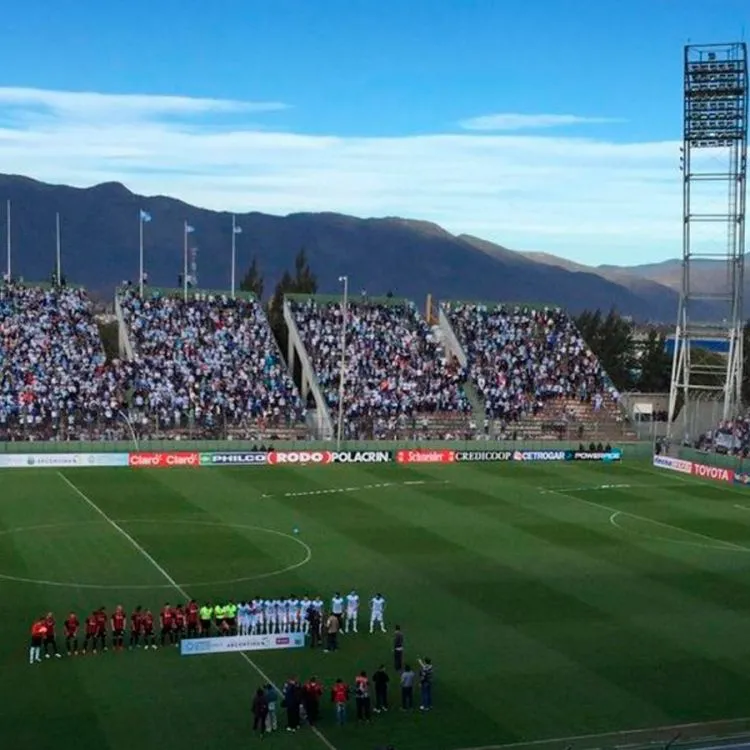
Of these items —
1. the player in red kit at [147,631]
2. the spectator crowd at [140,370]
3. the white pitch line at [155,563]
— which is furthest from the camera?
the spectator crowd at [140,370]

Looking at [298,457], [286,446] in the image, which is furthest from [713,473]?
[286,446]

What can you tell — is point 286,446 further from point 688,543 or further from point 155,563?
point 155,563

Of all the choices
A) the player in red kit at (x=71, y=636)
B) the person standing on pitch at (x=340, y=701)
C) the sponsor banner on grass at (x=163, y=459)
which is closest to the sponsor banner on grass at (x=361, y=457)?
the sponsor banner on grass at (x=163, y=459)

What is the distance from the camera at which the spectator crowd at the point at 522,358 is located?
6881 cm

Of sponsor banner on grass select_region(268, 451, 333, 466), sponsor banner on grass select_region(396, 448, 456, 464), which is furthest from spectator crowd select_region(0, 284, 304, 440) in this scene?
sponsor banner on grass select_region(396, 448, 456, 464)

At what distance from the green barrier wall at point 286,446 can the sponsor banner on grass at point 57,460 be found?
29.1 inches

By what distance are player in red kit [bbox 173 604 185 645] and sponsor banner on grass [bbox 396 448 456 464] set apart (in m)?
33.1

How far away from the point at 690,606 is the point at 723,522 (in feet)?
44.9

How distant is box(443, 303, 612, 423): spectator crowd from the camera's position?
68.8 m

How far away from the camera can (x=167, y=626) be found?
2614cm

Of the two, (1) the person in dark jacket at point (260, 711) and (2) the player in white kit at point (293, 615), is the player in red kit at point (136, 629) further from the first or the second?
(1) the person in dark jacket at point (260, 711)

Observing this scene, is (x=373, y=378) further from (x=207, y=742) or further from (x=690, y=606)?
(x=207, y=742)

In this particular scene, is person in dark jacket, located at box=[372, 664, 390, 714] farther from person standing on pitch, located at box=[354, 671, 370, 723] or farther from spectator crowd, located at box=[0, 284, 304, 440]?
spectator crowd, located at box=[0, 284, 304, 440]

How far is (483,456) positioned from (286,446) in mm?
10185
